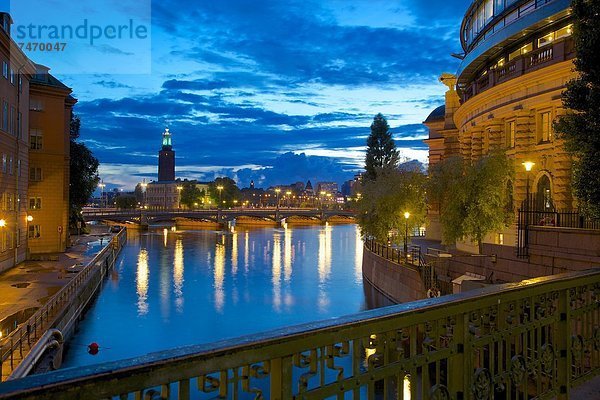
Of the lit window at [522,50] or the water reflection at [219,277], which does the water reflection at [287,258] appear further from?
the lit window at [522,50]

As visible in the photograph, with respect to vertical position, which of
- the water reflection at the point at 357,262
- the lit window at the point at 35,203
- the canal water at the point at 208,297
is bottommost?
the canal water at the point at 208,297

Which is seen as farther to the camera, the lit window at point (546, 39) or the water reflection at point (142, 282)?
the water reflection at point (142, 282)

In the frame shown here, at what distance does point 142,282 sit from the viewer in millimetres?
46531

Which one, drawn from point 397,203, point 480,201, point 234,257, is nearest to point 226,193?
point 234,257

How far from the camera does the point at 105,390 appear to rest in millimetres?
2648

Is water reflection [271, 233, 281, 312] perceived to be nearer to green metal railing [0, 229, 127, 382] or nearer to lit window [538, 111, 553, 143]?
green metal railing [0, 229, 127, 382]

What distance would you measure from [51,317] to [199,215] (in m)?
104

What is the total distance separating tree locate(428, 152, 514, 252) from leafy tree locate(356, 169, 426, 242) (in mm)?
7899

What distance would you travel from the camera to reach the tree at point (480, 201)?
1178 inches

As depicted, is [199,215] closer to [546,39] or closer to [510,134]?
[510,134]

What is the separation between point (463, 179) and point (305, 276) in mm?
24172

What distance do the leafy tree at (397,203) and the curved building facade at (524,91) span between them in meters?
4.58

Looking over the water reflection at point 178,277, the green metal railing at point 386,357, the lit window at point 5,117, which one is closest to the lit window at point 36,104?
the lit window at point 5,117

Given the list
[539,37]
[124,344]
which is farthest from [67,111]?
[539,37]
